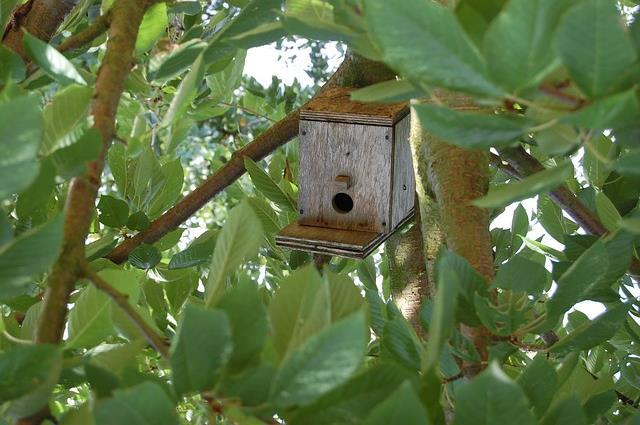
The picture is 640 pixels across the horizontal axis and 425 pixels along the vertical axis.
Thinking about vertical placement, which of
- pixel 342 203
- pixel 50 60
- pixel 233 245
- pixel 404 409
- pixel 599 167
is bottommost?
pixel 404 409

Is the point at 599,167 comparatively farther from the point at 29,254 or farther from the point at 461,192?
the point at 29,254

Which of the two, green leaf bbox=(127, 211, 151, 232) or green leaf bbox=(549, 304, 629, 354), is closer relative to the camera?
green leaf bbox=(549, 304, 629, 354)

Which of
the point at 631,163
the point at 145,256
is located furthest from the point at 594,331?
the point at 145,256

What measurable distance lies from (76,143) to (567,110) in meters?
0.20

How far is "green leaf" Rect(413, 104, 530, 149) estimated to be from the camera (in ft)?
0.99

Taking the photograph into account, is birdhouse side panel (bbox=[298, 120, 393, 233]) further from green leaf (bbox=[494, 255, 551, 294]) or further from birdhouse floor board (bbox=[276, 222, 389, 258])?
green leaf (bbox=[494, 255, 551, 294])

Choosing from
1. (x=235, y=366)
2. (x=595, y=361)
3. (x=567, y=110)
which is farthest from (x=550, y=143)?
(x=595, y=361)

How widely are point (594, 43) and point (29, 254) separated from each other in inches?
8.2

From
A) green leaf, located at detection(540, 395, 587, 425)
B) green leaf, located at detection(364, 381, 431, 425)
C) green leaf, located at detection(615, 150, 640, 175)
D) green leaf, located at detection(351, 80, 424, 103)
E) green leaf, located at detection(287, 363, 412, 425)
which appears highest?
green leaf, located at detection(351, 80, 424, 103)

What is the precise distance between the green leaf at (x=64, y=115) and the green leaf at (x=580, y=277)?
0.24m

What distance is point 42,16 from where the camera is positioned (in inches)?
26.0

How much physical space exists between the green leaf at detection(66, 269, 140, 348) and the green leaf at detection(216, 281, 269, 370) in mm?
100

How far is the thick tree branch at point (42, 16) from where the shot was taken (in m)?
0.65

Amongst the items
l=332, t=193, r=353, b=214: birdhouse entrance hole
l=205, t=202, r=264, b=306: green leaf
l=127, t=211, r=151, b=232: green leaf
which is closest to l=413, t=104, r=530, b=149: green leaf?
l=205, t=202, r=264, b=306: green leaf
